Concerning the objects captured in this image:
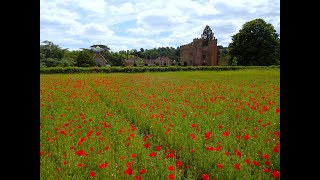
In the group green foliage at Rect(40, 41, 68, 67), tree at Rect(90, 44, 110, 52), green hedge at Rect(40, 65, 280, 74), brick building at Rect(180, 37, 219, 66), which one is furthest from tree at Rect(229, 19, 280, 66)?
tree at Rect(90, 44, 110, 52)

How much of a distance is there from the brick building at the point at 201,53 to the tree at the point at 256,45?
7697 mm

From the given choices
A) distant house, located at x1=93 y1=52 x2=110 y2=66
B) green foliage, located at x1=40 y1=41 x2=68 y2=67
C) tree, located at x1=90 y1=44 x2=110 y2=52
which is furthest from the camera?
tree, located at x1=90 y1=44 x2=110 y2=52

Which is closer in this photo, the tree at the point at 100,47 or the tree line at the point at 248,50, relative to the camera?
the tree line at the point at 248,50

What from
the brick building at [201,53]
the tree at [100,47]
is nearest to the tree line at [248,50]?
the brick building at [201,53]

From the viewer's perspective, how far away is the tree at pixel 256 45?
65.3 meters

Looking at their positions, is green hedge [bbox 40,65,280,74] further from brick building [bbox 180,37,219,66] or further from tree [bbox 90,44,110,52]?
tree [bbox 90,44,110,52]

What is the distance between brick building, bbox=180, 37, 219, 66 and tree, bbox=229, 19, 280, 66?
25.3 ft

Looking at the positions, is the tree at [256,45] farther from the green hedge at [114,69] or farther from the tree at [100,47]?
the tree at [100,47]

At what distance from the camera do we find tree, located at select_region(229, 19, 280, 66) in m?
65.3

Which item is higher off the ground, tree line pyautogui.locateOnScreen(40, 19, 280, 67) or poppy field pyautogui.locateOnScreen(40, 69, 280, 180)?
tree line pyautogui.locateOnScreen(40, 19, 280, 67)

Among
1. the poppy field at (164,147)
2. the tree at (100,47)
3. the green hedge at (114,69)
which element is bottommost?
the poppy field at (164,147)

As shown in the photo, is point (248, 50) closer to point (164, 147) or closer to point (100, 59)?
point (100, 59)
